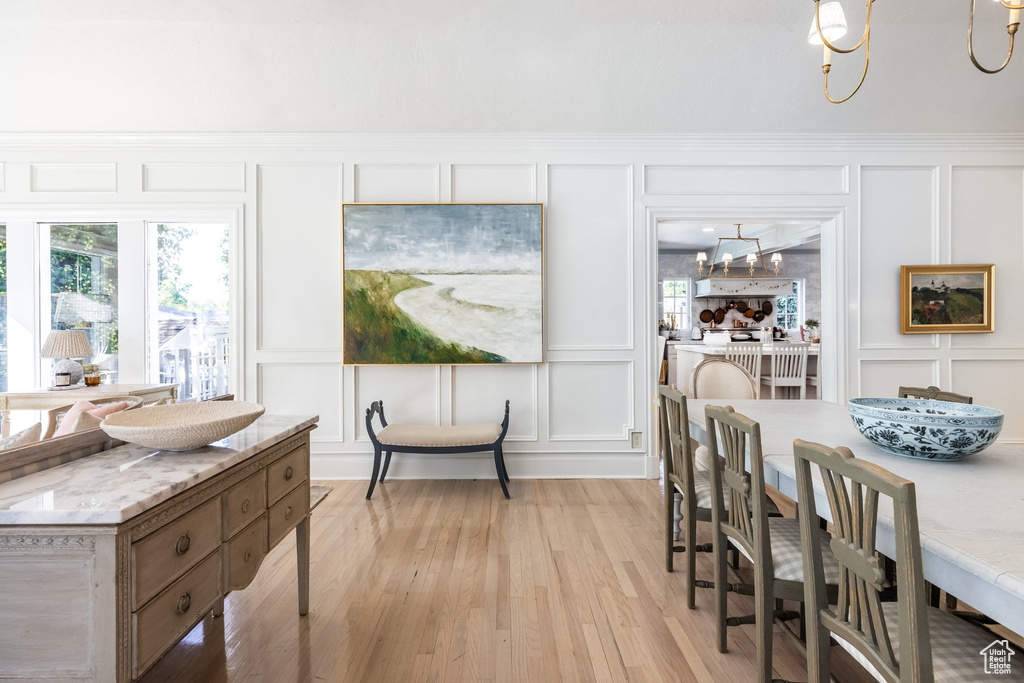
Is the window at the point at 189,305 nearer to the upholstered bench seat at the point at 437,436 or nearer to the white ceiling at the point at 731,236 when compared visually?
the upholstered bench seat at the point at 437,436

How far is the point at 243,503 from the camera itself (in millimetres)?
1615

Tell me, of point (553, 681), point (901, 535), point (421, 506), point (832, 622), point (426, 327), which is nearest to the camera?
point (901, 535)

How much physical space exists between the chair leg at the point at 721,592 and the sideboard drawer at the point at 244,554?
1642 mm

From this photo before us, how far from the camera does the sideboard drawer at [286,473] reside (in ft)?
5.98

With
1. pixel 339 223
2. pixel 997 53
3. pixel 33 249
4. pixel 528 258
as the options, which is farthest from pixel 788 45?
pixel 33 249

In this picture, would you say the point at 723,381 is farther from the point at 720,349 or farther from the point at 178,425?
the point at 178,425

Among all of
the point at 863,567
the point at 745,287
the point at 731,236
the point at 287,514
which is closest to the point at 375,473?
the point at 287,514

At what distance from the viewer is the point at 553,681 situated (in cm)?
172

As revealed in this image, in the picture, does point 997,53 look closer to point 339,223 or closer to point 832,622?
point 832,622

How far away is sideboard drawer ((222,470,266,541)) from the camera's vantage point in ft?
5.02

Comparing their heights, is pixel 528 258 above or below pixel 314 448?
above

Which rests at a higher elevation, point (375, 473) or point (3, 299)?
point (3, 299)

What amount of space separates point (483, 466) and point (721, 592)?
2.43 metres

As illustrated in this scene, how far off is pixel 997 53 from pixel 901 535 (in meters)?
4.37
